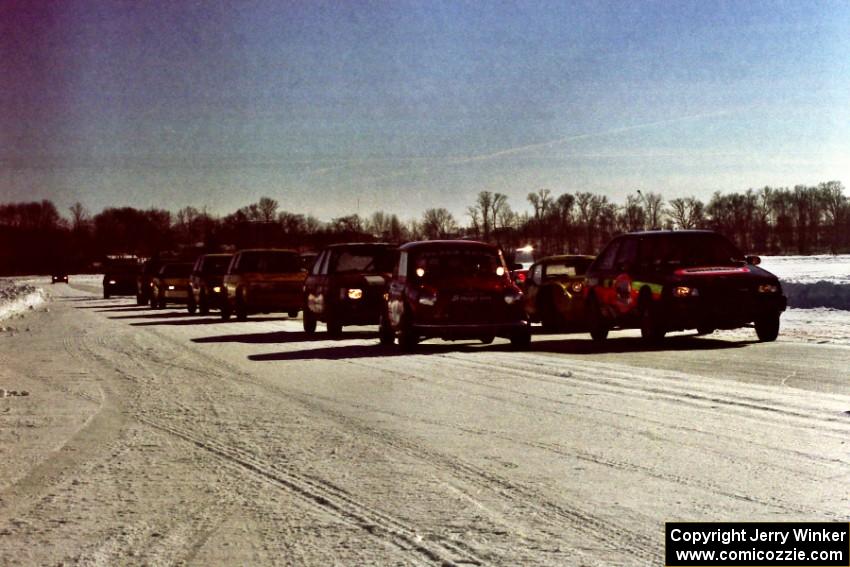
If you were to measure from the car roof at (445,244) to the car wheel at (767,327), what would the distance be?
4473mm

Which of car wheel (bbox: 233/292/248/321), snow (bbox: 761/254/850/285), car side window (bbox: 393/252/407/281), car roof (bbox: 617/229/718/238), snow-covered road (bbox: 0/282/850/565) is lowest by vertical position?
snow (bbox: 761/254/850/285)

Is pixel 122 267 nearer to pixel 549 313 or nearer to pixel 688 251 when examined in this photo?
pixel 549 313

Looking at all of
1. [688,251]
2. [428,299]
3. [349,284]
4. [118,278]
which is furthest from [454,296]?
[118,278]

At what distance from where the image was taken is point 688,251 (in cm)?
1891

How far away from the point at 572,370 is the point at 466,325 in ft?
11.7

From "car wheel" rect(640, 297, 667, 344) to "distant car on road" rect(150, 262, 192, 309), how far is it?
2338 cm

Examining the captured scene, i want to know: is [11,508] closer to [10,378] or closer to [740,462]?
[740,462]

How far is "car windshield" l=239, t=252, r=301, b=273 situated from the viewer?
29.7 m

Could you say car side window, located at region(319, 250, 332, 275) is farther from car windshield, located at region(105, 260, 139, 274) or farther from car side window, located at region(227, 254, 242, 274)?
car windshield, located at region(105, 260, 139, 274)

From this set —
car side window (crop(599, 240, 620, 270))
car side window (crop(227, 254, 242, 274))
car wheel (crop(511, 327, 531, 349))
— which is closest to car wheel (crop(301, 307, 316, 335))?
car wheel (crop(511, 327, 531, 349))

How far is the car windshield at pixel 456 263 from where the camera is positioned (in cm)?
1822

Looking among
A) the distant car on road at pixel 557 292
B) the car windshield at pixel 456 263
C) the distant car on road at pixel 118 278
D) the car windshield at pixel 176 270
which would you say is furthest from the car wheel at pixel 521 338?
the distant car on road at pixel 118 278

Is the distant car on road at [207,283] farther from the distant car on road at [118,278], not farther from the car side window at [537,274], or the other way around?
the distant car on road at [118,278]

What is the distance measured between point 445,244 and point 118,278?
4197 cm
